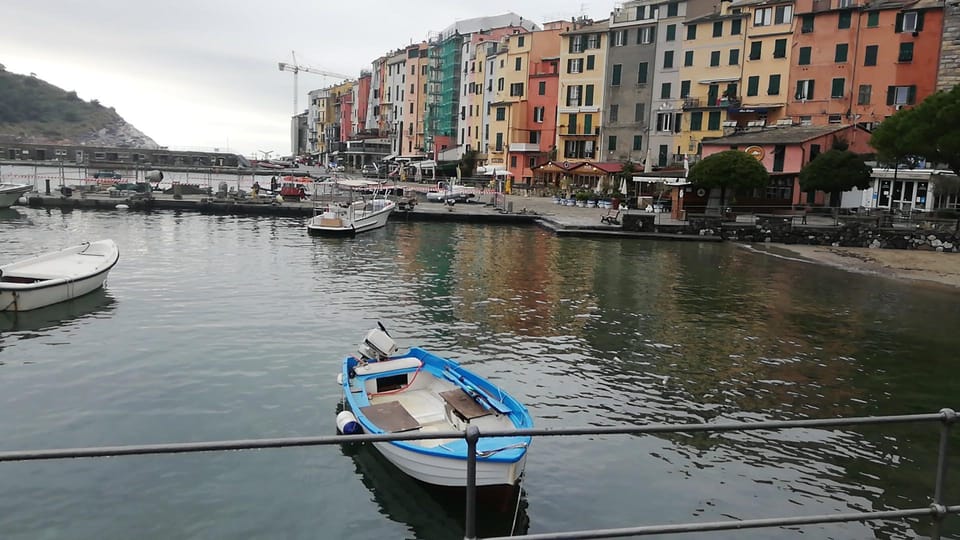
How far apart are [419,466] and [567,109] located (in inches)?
2880

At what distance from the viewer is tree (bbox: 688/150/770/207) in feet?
155

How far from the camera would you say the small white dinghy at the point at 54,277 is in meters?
21.9

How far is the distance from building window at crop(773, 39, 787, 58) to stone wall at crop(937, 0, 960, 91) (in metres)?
11.7

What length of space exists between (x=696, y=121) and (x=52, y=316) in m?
59.2

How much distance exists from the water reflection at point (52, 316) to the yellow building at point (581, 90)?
199 feet

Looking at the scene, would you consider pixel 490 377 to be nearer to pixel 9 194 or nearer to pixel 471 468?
pixel 471 468

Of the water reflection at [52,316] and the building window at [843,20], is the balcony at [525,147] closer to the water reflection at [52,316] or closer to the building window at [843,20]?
the building window at [843,20]

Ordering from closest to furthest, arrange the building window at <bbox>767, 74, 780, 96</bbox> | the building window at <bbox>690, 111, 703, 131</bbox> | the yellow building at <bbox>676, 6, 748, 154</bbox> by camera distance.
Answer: the building window at <bbox>767, 74, 780, 96</bbox> → the yellow building at <bbox>676, 6, 748, 154</bbox> → the building window at <bbox>690, 111, 703, 131</bbox>

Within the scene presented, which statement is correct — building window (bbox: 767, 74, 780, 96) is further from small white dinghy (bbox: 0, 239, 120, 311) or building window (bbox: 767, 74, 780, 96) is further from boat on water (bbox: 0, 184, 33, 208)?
boat on water (bbox: 0, 184, 33, 208)

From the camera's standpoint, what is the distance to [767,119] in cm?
6500

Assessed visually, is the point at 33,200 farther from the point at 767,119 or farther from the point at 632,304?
the point at 767,119

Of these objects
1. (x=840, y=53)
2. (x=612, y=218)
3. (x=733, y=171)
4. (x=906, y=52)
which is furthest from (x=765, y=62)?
(x=612, y=218)

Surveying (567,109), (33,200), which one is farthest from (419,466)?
(567,109)

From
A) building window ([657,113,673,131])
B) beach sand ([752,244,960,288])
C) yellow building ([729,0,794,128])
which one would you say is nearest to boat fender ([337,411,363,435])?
beach sand ([752,244,960,288])
